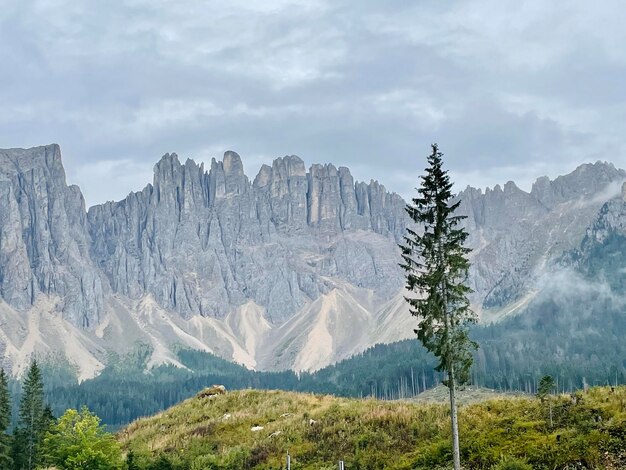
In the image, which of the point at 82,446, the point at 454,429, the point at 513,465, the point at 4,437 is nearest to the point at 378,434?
the point at 454,429

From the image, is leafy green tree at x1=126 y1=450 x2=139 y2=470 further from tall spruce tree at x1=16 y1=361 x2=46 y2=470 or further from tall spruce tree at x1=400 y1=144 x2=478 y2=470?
tall spruce tree at x1=16 y1=361 x2=46 y2=470

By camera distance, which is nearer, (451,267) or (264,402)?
(451,267)

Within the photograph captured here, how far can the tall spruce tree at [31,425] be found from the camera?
65.2 meters

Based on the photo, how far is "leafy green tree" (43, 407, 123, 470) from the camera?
42.3m

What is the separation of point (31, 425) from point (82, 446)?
2816 centimetres

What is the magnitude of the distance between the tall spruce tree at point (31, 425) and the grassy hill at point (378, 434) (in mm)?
16000

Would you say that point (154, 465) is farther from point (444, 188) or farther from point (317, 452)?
point (444, 188)

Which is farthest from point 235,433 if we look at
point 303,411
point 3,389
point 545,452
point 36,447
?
point 3,389

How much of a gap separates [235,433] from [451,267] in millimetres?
20841

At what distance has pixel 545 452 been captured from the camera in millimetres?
31172

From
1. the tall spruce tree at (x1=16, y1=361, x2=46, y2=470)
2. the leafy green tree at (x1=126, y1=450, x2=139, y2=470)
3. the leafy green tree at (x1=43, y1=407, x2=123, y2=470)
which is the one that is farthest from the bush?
the tall spruce tree at (x1=16, y1=361, x2=46, y2=470)

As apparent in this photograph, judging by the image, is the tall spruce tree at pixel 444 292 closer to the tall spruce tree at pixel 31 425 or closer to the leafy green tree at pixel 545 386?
the leafy green tree at pixel 545 386

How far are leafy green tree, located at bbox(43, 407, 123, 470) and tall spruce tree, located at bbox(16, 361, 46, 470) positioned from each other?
15120 mm

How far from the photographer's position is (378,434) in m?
40.6
